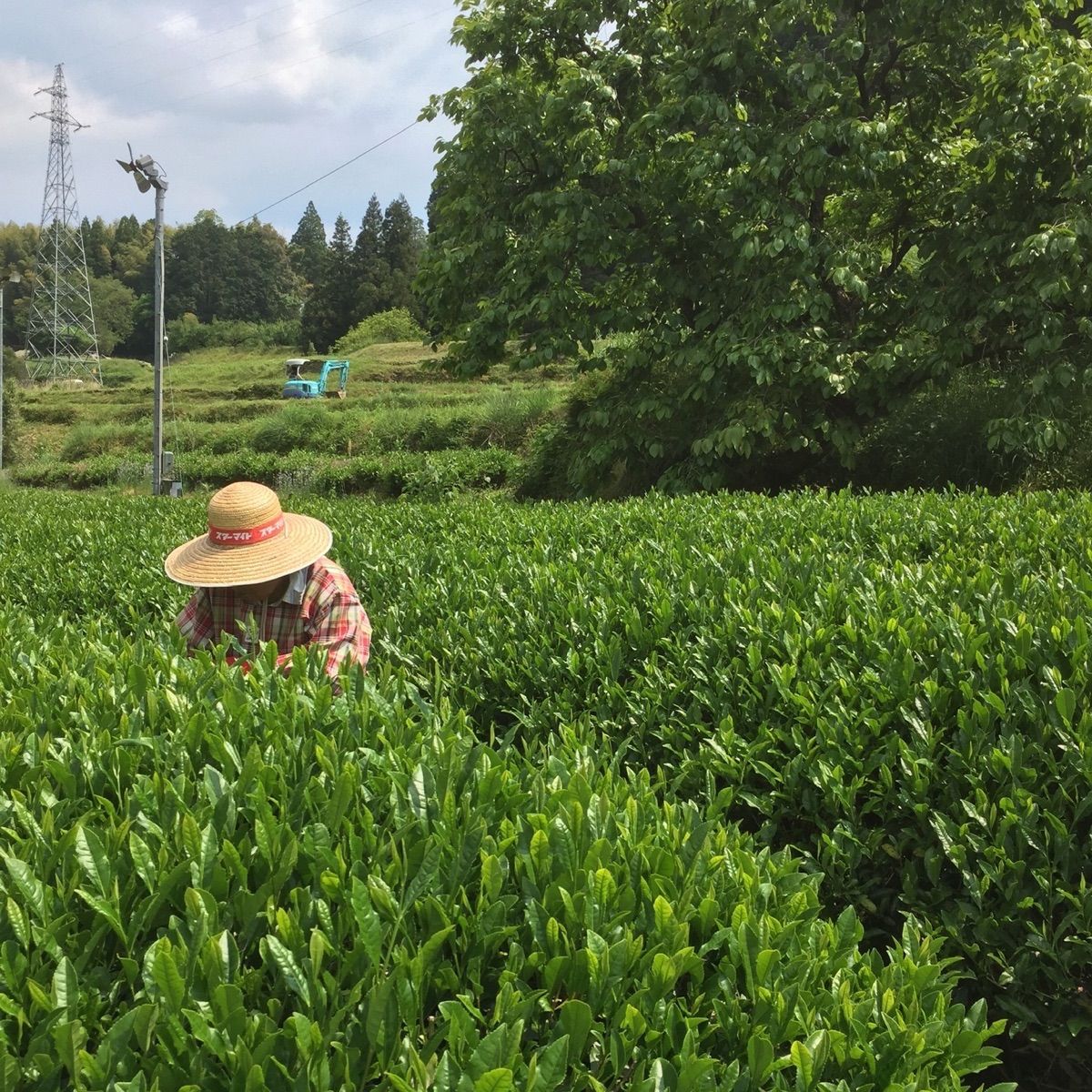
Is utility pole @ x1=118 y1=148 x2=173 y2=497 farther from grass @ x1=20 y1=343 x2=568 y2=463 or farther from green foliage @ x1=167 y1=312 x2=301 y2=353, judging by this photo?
green foliage @ x1=167 y1=312 x2=301 y2=353

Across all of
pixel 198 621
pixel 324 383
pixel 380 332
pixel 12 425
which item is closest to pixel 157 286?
pixel 198 621

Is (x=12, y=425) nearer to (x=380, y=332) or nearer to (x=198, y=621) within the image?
(x=380, y=332)

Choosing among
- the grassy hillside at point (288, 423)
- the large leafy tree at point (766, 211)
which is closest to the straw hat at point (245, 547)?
the large leafy tree at point (766, 211)

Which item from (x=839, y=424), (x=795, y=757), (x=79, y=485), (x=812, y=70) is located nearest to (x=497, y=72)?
(x=812, y=70)

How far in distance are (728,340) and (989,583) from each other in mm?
6146

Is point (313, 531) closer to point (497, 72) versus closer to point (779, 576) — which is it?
point (779, 576)

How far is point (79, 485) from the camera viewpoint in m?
32.3

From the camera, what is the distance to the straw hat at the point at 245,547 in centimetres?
319

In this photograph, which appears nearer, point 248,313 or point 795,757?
point 795,757

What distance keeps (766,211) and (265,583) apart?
7.54 meters

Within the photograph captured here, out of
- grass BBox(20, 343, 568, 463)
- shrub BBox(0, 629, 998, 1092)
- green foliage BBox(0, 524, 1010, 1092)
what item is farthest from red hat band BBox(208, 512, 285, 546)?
grass BBox(20, 343, 568, 463)

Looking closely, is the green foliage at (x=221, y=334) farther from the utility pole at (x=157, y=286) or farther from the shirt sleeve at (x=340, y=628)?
the shirt sleeve at (x=340, y=628)

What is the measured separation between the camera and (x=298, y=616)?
3.44 m

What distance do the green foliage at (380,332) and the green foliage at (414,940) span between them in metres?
58.9
